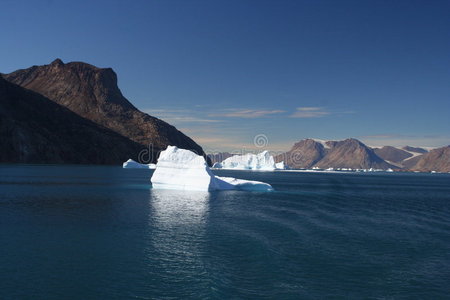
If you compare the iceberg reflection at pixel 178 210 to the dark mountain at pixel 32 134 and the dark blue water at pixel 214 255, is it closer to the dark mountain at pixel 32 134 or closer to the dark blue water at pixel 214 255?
the dark blue water at pixel 214 255

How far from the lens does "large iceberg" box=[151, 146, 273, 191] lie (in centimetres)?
4841

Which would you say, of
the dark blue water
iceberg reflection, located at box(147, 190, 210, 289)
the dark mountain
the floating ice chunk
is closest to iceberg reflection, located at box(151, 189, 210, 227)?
iceberg reflection, located at box(147, 190, 210, 289)

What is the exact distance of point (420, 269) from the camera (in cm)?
1714

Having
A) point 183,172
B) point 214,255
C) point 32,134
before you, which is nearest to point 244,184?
point 183,172

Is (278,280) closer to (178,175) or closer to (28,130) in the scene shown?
(178,175)

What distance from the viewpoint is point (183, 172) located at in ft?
166

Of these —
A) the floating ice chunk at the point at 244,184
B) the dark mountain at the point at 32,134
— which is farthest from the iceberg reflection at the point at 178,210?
the dark mountain at the point at 32,134

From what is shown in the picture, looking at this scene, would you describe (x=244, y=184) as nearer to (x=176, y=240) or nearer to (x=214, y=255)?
(x=176, y=240)

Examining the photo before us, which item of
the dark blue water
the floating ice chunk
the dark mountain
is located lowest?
the dark blue water

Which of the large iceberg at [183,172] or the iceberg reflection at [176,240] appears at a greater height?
the large iceberg at [183,172]

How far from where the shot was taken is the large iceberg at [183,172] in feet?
159

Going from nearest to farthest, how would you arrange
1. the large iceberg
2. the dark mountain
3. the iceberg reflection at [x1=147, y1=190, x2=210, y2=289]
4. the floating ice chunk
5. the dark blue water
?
the dark blue water → the iceberg reflection at [x1=147, y1=190, x2=210, y2=289] → the large iceberg → the floating ice chunk → the dark mountain

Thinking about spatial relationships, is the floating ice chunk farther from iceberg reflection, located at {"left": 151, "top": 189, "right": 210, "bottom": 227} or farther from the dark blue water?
the dark blue water

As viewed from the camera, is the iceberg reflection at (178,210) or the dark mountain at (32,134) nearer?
the iceberg reflection at (178,210)
